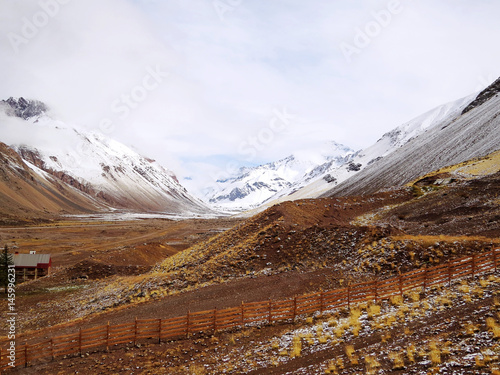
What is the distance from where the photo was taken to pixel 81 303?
33.9 meters

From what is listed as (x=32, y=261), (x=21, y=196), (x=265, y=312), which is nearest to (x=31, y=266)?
(x=32, y=261)

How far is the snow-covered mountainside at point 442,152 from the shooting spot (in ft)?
293

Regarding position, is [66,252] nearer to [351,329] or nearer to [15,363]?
[15,363]

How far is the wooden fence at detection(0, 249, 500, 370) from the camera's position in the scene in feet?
66.2

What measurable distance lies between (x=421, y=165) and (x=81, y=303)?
97726 millimetres

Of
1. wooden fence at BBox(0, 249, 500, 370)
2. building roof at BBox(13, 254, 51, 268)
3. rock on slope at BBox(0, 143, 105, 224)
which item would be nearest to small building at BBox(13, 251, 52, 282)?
building roof at BBox(13, 254, 51, 268)

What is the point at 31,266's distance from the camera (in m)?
46.8

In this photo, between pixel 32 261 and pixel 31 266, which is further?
pixel 32 261

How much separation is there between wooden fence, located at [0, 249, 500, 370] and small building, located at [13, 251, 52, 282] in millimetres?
28591

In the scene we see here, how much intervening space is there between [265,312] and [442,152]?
9858 cm

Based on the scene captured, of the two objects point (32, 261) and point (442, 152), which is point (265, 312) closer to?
point (32, 261)

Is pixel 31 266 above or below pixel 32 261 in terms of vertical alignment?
below

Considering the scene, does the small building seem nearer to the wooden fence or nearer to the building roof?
the building roof

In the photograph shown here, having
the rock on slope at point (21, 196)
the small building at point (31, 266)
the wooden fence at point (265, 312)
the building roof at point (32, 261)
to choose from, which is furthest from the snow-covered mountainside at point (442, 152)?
the rock on slope at point (21, 196)
